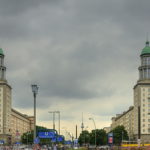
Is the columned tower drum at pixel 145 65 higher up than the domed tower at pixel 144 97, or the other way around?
the columned tower drum at pixel 145 65

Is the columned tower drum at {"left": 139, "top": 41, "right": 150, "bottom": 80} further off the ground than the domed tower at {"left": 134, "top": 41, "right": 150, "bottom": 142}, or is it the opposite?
the columned tower drum at {"left": 139, "top": 41, "right": 150, "bottom": 80}

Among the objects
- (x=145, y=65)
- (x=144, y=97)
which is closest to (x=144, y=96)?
(x=144, y=97)

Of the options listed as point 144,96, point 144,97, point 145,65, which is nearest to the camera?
point 144,97

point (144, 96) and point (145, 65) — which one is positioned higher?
point (145, 65)

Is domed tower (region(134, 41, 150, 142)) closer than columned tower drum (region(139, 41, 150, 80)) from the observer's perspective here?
Yes

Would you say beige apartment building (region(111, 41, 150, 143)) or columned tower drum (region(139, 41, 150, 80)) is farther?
columned tower drum (region(139, 41, 150, 80))

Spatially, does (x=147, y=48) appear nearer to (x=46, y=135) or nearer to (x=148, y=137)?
(x=148, y=137)

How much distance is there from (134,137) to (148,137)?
13.6m

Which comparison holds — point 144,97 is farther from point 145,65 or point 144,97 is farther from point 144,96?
point 145,65

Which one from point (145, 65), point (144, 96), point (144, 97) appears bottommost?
point (144, 97)

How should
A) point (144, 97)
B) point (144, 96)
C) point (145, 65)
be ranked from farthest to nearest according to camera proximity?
point (145, 65), point (144, 96), point (144, 97)

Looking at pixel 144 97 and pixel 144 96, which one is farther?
pixel 144 96

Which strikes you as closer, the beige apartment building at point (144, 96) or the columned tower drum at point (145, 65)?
the beige apartment building at point (144, 96)

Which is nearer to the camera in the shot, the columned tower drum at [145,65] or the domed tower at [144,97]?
the domed tower at [144,97]
